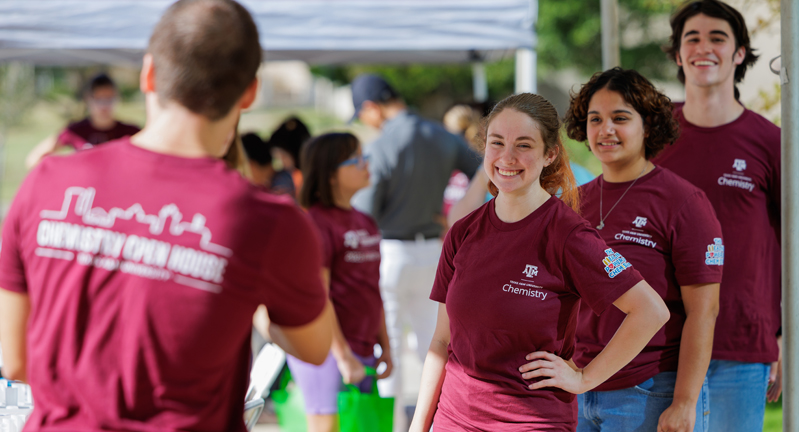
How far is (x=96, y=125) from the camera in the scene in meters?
5.65

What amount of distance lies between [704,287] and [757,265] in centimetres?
50

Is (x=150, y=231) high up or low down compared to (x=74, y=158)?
down

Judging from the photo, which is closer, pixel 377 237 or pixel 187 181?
pixel 187 181

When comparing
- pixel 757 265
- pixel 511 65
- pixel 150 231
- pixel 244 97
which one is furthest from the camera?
pixel 511 65

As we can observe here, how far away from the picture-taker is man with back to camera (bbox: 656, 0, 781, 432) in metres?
2.48

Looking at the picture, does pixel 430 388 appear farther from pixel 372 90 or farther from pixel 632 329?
pixel 372 90

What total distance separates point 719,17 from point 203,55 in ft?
7.06

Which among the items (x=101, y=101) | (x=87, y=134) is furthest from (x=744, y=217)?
(x=87, y=134)

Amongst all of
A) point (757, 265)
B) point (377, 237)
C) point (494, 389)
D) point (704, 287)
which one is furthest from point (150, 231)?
point (377, 237)

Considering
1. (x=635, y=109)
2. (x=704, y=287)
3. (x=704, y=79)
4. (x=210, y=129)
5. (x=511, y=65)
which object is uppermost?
(x=511, y=65)

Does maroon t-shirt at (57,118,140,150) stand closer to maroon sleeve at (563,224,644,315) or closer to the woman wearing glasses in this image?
the woman wearing glasses

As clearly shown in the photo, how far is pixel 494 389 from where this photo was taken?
1.93m

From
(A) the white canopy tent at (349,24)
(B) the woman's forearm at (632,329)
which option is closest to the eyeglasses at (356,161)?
(A) the white canopy tent at (349,24)

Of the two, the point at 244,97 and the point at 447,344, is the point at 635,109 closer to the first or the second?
the point at 447,344
